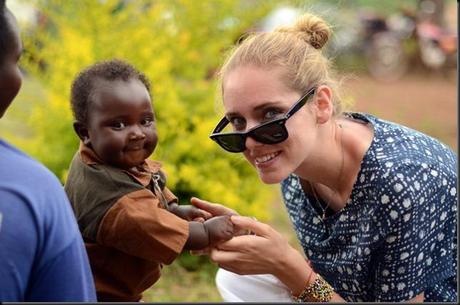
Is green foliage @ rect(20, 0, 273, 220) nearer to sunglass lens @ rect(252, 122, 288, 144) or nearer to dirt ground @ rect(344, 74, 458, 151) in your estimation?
sunglass lens @ rect(252, 122, 288, 144)

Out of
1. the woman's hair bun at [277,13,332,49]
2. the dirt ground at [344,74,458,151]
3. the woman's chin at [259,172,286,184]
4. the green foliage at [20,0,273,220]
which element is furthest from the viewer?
the dirt ground at [344,74,458,151]

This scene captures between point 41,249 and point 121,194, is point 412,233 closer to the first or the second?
point 121,194

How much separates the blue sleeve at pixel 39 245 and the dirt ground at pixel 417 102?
788 centimetres

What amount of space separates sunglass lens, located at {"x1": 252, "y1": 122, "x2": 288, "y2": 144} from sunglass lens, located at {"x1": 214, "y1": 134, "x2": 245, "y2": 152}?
61 millimetres

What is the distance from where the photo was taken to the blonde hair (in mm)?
2609

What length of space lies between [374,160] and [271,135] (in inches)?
16.6

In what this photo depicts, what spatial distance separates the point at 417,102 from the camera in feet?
39.2

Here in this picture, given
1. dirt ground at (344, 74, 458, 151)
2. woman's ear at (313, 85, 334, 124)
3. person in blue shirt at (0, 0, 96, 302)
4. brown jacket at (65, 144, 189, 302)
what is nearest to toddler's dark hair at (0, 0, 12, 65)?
person in blue shirt at (0, 0, 96, 302)

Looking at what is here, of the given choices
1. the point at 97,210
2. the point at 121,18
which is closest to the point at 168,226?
the point at 97,210

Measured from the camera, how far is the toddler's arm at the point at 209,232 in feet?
7.84

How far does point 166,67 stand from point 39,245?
11.2ft

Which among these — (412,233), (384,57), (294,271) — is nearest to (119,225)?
(294,271)

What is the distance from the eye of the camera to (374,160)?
268cm

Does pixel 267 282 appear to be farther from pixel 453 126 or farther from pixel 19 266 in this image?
pixel 453 126
